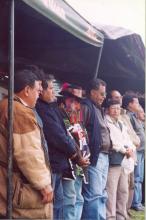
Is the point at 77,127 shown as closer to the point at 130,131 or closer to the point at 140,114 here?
the point at 130,131

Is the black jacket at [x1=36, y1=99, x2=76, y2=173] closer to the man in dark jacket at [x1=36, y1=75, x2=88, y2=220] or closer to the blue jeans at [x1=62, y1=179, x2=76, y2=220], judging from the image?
the man in dark jacket at [x1=36, y1=75, x2=88, y2=220]

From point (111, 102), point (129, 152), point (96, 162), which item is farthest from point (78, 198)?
point (111, 102)

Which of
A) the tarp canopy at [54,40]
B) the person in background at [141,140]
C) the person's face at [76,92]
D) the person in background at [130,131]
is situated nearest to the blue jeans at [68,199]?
the person's face at [76,92]

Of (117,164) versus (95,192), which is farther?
(117,164)

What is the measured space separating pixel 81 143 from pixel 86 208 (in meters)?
0.81

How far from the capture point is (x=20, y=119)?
3.33 meters

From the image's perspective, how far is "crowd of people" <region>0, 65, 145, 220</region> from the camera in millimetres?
3303

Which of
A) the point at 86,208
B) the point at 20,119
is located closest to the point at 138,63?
the point at 86,208

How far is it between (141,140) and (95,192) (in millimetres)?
1779

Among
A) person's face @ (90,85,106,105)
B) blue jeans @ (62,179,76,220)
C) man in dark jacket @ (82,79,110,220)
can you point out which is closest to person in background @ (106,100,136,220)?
man in dark jacket @ (82,79,110,220)

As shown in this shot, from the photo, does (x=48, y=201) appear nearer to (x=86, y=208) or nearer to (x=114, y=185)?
(x=86, y=208)

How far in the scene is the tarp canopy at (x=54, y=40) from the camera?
12.4 ft

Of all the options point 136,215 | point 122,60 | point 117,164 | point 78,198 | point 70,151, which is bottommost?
point 136,215

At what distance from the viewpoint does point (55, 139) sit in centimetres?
395
